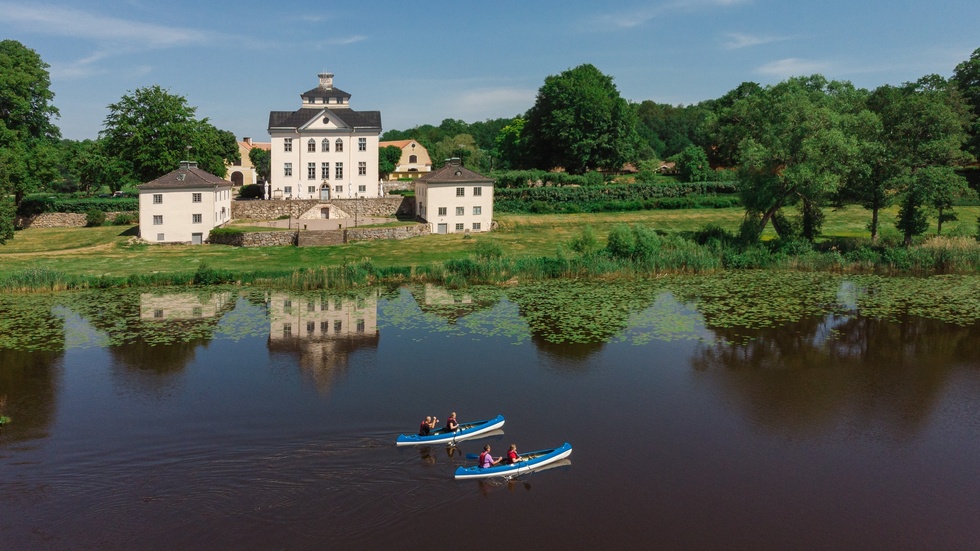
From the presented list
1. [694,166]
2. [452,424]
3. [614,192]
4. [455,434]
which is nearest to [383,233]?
[614,192]

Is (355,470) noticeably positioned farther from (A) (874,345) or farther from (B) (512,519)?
(A) (874,345)

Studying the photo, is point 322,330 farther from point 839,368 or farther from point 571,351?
point 839,368

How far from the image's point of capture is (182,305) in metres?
38.5

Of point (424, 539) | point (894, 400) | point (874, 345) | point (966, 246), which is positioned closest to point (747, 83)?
point (966, 246)

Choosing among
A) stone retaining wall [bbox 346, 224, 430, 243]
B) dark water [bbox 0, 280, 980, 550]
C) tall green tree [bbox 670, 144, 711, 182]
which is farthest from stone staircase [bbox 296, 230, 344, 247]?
tall green tree [bbox 670, 144, 711, 182]

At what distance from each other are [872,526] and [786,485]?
2184 mm

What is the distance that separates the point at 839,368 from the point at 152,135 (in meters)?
62.7

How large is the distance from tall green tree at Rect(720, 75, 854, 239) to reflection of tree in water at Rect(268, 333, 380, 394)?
29495mm

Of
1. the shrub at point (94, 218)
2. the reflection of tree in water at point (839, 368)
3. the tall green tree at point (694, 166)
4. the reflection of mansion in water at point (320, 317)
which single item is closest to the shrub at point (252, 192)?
the shrub at point (94, 218)

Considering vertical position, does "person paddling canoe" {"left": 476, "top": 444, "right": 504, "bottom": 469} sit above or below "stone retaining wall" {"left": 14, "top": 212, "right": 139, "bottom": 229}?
below

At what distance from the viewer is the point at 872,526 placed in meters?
16.5

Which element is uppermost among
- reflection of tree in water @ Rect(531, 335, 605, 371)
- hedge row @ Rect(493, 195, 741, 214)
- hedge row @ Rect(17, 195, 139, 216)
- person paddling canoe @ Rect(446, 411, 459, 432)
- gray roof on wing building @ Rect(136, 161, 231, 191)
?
gray roof on wing building @ Rect(136, 161, 231, 191)

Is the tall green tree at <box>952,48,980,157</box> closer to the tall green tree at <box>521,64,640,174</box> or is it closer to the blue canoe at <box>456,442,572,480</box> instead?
the tall green tree at <box>521,64,640,174</box>

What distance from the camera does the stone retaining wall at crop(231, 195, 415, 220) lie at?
66875 mm
